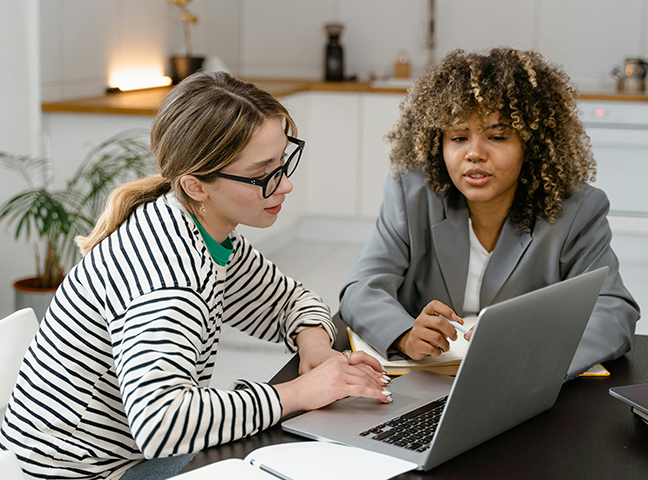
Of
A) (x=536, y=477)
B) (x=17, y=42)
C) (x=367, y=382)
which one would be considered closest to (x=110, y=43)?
(x=17, y=42)

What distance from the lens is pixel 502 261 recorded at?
1475mm

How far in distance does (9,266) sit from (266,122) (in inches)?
92.1

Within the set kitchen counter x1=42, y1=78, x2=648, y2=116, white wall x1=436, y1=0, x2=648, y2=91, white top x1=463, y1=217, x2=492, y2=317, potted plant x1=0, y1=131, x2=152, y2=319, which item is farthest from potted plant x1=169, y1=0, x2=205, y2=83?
white top x1=463, y1=217, x2=492, y2=317

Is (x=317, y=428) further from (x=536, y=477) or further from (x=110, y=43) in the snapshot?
(x=110, y=43)

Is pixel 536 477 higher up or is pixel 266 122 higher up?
pixel 266 122

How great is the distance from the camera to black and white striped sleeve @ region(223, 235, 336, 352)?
135cm

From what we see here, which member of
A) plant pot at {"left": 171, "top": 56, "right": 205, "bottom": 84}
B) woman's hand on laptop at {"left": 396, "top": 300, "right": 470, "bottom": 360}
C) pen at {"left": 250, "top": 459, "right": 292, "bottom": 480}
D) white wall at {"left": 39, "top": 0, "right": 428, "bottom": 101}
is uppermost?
white wall at {"left": 39, "top": 0, "right": 428, "bottom": 101}

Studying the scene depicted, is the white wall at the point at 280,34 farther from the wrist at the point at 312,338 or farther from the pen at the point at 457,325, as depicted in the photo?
the pen at the point at 457,325

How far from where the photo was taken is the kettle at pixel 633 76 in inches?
171

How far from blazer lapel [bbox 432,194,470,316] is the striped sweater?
341 millimetres

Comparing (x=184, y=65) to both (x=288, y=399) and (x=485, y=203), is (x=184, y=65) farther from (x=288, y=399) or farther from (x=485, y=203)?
(x=288, y=399)

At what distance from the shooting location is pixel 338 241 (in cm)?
486

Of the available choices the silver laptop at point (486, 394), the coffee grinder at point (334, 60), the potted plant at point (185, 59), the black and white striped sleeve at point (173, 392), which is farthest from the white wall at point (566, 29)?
the black and white striped sleeve at point (173, 392)

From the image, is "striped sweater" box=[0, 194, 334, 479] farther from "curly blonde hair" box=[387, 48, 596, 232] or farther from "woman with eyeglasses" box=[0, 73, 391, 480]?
"curly blonde hair" box=[387, 48, 596, 232]
